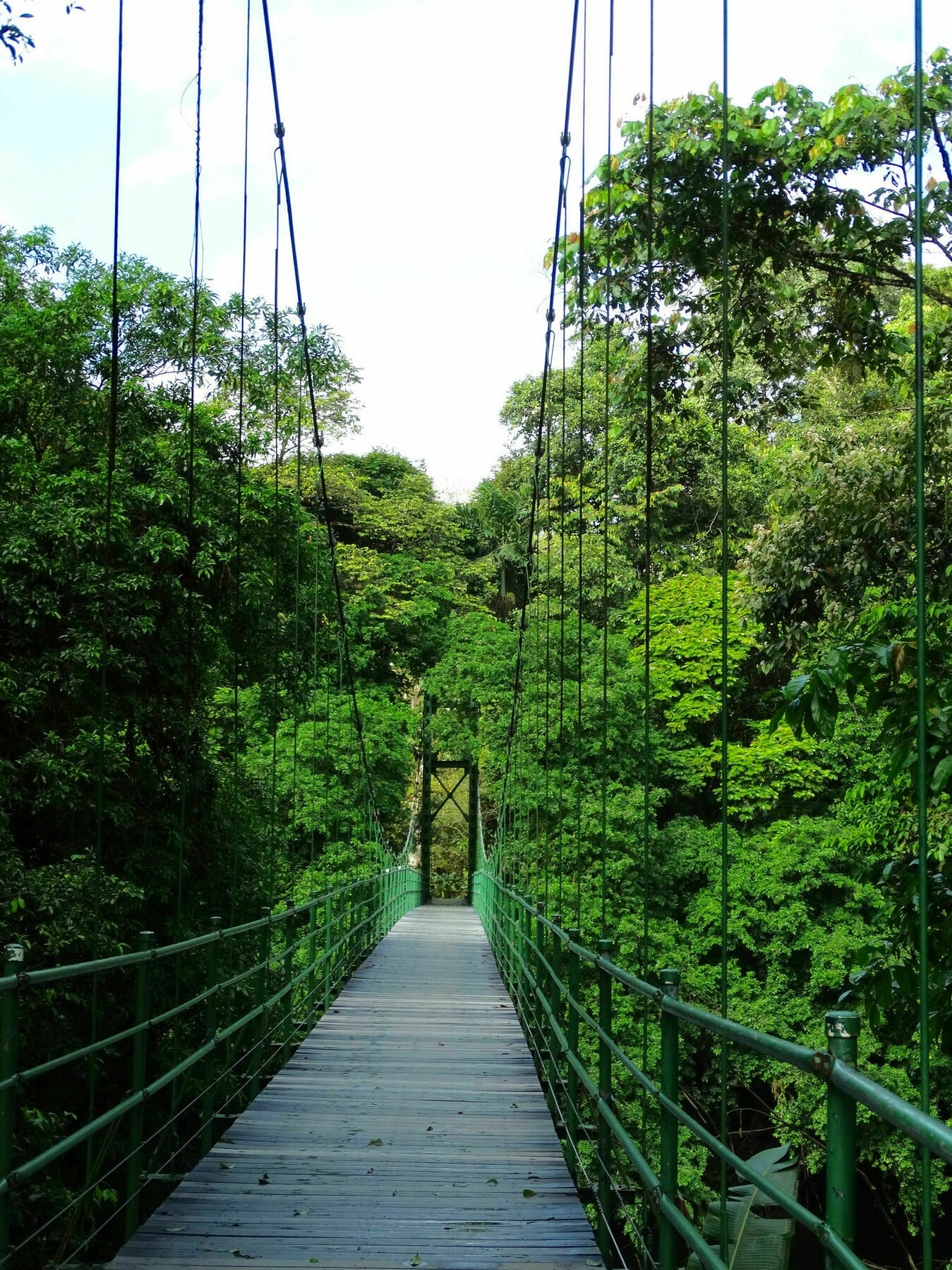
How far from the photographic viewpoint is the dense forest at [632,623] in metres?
5.93

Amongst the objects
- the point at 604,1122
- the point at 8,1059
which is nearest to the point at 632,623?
the point at 604,1122

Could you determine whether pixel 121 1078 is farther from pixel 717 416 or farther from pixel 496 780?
pixel 496 780

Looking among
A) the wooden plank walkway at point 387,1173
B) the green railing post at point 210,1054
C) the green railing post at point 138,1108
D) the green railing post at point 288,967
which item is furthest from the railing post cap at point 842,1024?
the green railing post at point 288,967

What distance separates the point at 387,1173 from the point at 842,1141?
3.08 metres

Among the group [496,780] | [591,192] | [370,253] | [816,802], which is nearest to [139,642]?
[591,192]

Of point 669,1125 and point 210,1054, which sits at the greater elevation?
point 669,1125

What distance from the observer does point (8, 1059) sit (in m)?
2.20

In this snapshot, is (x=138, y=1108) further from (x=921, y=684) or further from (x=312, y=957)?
(x=312, y=957)

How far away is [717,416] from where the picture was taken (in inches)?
414

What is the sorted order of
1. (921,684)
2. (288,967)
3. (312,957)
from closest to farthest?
(921,684) < (288,967) < (312,957)

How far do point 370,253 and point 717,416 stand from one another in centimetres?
1398

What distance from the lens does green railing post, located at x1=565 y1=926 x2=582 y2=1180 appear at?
3.95 m

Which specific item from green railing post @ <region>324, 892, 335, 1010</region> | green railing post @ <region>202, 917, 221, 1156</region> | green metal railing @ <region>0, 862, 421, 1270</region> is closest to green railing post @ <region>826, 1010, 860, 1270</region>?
green metal railing @ <region>0, 862, 421, 1270</region>

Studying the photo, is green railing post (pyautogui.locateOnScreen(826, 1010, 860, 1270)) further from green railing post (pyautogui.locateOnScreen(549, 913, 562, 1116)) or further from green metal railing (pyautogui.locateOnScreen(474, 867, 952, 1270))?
green railing post (pyautogui.locateOnScreen(549, 913, 562, 1116))
